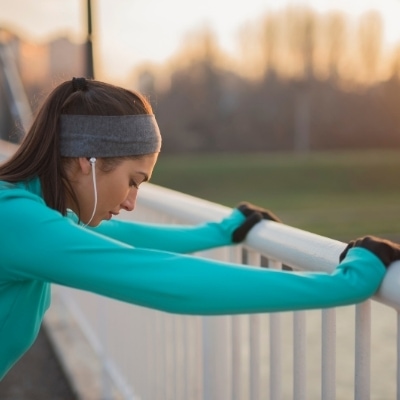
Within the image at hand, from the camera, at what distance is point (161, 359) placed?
9.61ft

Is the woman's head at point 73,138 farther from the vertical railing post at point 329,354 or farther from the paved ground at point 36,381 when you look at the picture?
the paved ground at point 36,381

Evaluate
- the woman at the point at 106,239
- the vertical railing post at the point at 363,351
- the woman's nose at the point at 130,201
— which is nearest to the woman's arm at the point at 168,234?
the woman at the point at 106,239

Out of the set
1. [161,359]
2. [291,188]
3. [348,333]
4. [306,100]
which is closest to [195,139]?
[306,100]

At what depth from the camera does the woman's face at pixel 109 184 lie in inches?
75.2

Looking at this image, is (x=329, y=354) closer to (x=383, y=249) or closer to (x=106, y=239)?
(x=383, y=249)

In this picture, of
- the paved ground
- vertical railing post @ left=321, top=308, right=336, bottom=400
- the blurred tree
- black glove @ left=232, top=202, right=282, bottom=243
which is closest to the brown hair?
black glove @ left=232, top=202, right=282, bottom=243

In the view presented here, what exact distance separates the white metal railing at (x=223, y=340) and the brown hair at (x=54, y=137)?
0.51 m

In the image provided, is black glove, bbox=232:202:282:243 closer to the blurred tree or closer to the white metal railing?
the white metal railing

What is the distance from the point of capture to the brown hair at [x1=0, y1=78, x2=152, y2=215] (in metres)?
1.91

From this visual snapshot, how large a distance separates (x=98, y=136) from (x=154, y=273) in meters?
0.51

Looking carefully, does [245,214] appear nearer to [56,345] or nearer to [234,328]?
[234,328]

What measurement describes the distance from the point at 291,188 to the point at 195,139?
804 inches

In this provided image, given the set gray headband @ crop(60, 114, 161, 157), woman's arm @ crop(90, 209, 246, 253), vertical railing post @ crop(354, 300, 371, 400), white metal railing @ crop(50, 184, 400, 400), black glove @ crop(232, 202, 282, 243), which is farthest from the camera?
woman's arm @ crop(90, 209, 246, 253)

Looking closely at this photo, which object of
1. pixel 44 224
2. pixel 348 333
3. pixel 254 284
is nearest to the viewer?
pixel 254 284
